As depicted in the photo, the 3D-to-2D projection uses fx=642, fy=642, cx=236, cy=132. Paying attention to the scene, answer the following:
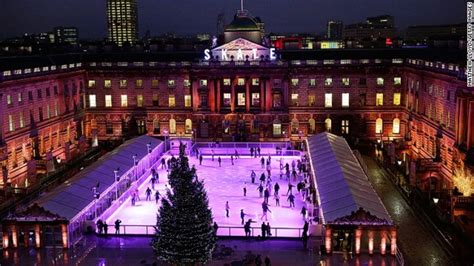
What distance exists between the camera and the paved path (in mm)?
47250

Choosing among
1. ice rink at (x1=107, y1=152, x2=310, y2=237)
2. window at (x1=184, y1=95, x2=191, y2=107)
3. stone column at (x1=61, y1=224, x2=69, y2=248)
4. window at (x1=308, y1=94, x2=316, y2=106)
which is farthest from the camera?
window at (x1=184, y1=95, x2=191, y2=107)

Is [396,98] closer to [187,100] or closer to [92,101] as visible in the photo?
[187,100]

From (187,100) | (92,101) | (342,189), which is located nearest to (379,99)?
(187,100)

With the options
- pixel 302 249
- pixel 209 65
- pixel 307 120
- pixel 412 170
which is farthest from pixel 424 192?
pixel 209 65

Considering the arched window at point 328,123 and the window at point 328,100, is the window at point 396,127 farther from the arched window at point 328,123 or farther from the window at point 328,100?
the window at point 328,100

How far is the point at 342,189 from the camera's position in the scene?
53.2 metres

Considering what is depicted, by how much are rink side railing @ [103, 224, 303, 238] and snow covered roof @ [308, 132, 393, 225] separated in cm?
331

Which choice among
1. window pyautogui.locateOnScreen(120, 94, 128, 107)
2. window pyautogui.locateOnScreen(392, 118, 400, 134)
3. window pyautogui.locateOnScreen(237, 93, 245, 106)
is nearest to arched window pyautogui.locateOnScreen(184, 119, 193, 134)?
window pyautogui.locateOnScreen(237, 93, 245, 106)

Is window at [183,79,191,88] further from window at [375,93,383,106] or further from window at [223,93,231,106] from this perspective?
window at [375,93,383,106]

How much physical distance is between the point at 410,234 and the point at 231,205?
1703 cm

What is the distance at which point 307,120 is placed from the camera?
4018 inches

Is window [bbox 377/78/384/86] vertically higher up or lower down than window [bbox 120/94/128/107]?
higher up

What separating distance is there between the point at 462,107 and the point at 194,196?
39.3 meters

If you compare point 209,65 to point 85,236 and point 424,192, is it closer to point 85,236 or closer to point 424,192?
point 424,192
